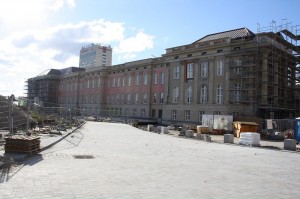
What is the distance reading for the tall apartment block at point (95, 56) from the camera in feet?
506

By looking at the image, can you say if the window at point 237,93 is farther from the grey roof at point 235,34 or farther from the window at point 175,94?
the window at point 175,94

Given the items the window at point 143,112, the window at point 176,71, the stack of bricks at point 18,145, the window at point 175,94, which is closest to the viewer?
the stack of bricks at point 18,145

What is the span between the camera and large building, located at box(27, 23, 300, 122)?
1945 inches

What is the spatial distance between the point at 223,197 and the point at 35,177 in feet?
15.7

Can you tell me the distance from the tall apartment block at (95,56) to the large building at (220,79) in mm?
73028

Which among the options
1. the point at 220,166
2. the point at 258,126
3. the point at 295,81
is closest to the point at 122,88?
the point at 295,81

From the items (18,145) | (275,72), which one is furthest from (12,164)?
(275,72)

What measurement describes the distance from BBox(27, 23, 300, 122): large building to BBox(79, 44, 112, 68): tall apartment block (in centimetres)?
7303

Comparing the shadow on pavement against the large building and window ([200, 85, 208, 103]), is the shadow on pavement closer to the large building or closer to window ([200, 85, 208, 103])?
the large building

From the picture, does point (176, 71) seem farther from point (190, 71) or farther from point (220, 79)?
point (220, 79)

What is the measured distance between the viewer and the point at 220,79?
56031 mm

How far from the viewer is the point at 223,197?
7949 mm

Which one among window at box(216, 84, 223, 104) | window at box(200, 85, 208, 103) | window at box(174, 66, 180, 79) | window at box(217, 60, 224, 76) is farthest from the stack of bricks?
window at box(174, 66, 180, 79)

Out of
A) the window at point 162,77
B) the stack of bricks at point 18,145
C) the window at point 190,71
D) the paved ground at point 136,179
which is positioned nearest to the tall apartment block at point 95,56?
the window at point 162,77
